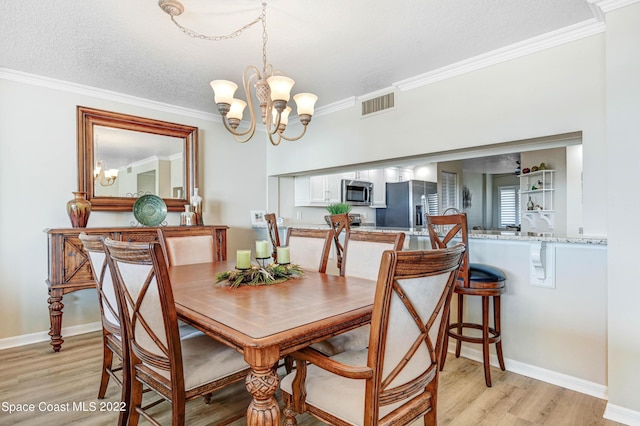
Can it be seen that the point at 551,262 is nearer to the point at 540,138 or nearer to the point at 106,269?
the point at 540,138

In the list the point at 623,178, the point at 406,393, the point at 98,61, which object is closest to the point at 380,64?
the point at 623,178

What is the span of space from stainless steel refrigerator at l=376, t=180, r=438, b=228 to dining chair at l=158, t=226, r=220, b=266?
10.3 feet

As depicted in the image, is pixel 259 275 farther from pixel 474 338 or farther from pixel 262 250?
pixel 474 338

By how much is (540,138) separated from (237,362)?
256 cm

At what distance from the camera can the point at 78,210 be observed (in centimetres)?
309

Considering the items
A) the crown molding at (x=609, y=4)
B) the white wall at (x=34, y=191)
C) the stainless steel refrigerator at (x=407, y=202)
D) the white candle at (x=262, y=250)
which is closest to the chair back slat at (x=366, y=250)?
the white candle at (x=262, y=250)

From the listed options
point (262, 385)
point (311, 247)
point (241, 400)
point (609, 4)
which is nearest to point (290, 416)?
point (262, 385)

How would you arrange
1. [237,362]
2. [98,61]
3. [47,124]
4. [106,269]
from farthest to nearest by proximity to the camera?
[47,124], [98,61], [106,269], [237,362]

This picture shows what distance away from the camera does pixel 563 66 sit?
93.7 inches

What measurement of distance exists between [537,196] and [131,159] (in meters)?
4.61

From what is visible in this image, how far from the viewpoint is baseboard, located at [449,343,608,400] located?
214 cm

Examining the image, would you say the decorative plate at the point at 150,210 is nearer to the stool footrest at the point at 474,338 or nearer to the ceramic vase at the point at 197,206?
the ceramic vase at the point at 197,206

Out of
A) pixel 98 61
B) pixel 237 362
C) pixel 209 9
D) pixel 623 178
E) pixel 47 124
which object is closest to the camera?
pixel 237 362

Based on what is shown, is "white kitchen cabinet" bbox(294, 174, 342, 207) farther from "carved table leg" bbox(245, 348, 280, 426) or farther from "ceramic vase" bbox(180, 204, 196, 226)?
"carved table leg" bbox(245, 348, 280, 426)
